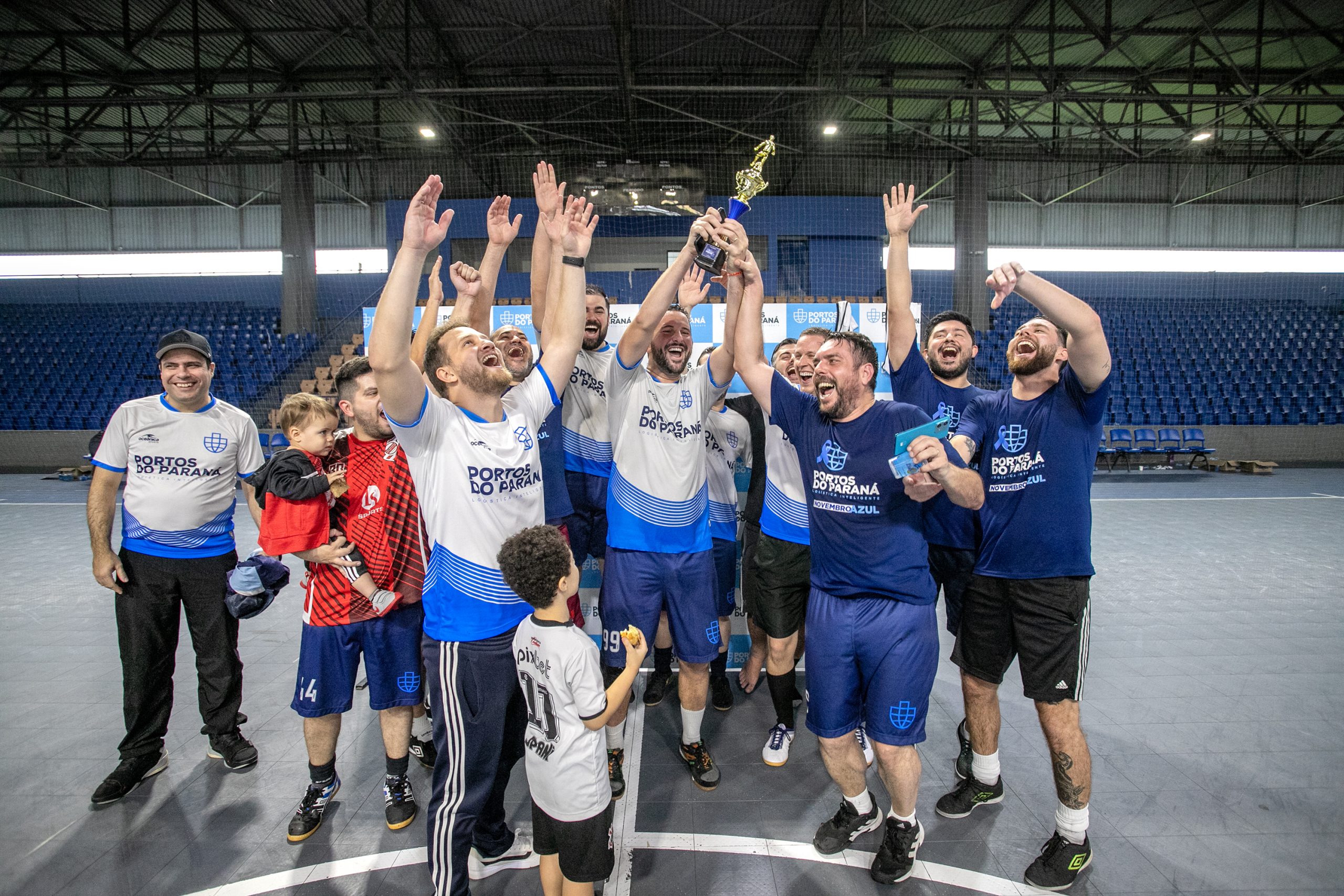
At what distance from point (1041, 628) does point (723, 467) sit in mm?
2181

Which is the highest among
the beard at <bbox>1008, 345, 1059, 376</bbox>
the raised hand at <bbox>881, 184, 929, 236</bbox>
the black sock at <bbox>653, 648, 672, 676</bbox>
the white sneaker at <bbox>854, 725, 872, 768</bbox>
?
the raised hand at <bbox>881, 184, 929, 236</bbox>

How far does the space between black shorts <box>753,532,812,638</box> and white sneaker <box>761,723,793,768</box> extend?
1.72 ft

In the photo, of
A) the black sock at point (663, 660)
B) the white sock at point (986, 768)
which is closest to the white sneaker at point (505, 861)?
the black sock at point (663, 660)

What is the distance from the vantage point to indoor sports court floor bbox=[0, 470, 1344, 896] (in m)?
2.84

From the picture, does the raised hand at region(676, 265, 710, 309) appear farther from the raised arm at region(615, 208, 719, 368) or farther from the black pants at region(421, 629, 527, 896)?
the black pants at region(421, 629, 527, 896)

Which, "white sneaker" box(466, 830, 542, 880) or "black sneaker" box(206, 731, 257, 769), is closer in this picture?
"white sneaker" box(466, 830, 542, 880)

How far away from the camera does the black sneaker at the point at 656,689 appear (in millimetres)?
4520

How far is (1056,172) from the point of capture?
22109 millimetres

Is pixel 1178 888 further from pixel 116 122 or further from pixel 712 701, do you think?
pixel 116 122

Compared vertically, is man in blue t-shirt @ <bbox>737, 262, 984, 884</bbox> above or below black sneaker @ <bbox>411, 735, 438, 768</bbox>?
above

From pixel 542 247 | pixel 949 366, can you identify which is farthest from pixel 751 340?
pixel 542 247

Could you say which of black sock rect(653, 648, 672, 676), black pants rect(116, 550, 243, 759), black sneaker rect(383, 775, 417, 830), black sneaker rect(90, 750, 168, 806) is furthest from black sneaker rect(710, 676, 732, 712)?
black sneaker rect(90, 750, 168, 806)

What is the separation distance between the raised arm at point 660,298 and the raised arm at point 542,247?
0.45m

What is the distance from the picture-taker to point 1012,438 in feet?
10.1
